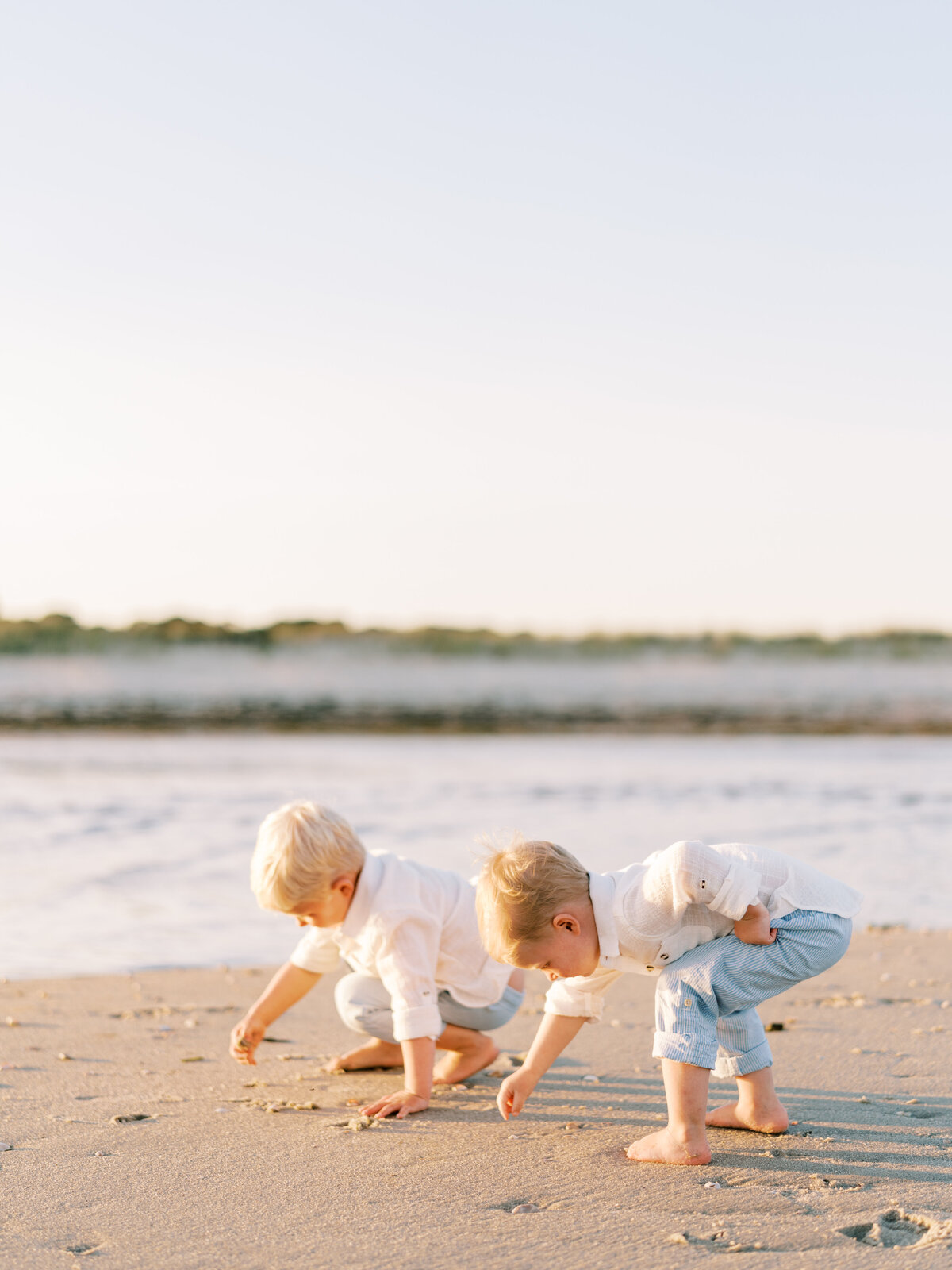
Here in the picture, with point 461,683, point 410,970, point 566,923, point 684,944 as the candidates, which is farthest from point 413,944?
point 461,683

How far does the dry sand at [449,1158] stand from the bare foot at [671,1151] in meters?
0.04

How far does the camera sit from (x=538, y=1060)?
2.67m

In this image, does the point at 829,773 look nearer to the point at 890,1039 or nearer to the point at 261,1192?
the point at 890,1039

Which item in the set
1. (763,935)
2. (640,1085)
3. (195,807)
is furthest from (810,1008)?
(195,807)

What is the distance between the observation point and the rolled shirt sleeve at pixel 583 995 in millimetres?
2670

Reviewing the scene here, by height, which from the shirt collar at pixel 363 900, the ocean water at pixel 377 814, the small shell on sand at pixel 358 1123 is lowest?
the ocean water at pixel 377 814

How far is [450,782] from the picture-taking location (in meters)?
10.1

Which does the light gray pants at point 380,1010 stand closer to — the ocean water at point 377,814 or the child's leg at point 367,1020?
the child's leg at point 367,1020

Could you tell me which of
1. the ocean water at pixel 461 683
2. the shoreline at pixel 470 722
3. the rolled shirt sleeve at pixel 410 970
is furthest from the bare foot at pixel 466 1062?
the ocean water at pixel 461 683

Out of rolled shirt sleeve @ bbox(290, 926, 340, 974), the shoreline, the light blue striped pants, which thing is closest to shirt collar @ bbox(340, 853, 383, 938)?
rolled shirt sleeve @ bbox(290, 926, 340, 974)

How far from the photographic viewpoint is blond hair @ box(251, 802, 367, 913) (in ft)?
9.36

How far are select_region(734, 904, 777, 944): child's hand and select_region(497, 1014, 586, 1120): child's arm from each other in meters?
0.43

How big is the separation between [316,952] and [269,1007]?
7.2 inches

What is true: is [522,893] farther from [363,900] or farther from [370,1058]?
[370,1058]
